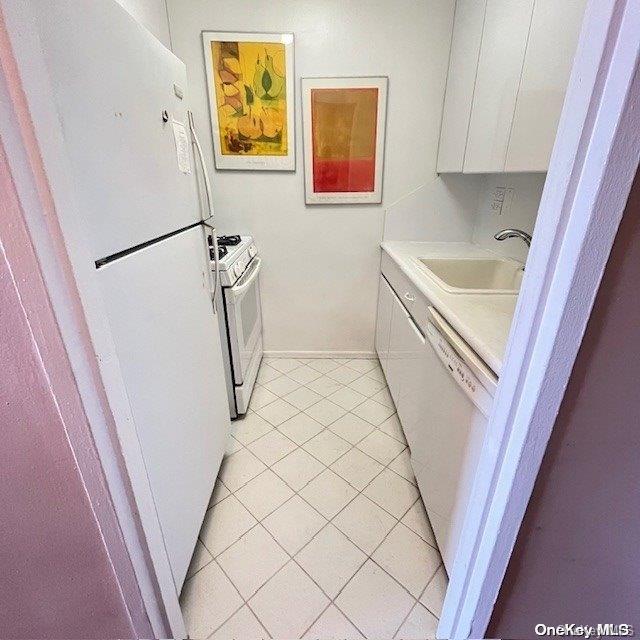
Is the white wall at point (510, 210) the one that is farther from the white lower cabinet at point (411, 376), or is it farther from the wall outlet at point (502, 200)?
the white lower cabinet at point (411, 376)

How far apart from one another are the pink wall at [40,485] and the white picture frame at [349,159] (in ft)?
6.28

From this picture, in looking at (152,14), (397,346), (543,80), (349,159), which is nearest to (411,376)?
(397,346)

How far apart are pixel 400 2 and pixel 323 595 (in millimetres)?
2898

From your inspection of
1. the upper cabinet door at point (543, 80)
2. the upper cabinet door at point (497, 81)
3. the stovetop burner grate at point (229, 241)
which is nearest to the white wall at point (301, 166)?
the stovetop burner grate at point (229, 241)

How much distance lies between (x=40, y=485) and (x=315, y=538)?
0.98 meters

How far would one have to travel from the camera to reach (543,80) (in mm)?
1081

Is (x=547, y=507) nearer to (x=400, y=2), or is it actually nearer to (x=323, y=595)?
(x=323, y=595)

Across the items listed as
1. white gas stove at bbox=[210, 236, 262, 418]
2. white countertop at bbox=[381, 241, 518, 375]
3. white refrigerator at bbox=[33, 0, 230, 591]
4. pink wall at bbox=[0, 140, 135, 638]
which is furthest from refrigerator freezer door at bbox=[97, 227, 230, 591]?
white countertop at bbox=[381, 241, 518, 375]

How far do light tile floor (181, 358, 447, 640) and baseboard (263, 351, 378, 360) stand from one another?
0.69 m

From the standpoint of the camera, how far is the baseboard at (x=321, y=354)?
2.63 meters

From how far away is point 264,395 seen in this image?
85.3 inches

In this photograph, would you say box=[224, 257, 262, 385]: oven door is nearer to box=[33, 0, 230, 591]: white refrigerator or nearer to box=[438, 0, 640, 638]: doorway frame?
box=[33, 0, 230, 591]: white refrigerator

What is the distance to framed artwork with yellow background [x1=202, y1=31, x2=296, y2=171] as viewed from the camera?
6.12ft

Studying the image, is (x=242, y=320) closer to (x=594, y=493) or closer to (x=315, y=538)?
(x=315, y=538)
